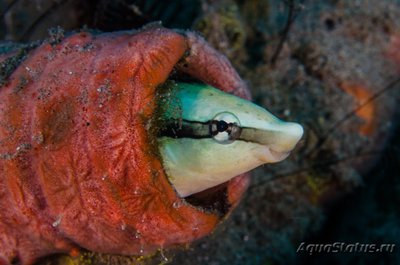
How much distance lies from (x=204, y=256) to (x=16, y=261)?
134 cm

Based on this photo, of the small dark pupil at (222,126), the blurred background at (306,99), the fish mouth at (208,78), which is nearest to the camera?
the small dark pupil at (222,126)

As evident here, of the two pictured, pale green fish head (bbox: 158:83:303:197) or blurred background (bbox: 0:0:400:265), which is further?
blurred background (bbox: 0:0:400:265)

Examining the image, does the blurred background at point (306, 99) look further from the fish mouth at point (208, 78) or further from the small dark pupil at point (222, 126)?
the small dark pupil at point (222, 126)

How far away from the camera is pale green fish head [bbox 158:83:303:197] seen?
1934 millimetres

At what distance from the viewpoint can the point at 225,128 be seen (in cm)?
189

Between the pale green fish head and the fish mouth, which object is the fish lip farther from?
the fish mouth

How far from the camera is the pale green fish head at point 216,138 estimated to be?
6.34 ft

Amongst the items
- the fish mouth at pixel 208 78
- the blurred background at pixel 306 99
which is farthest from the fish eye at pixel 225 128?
the blurred background at pixel 306 99

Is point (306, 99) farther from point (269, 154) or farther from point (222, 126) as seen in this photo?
point (222, 126)

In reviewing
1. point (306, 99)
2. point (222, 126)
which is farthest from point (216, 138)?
point (306, 99)

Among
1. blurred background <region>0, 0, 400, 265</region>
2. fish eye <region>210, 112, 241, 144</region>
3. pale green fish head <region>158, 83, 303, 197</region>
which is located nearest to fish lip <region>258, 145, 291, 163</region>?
pale green fish head <region>158, 83, 303, 197</region>

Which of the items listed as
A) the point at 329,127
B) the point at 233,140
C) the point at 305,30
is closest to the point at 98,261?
the point at 233,140

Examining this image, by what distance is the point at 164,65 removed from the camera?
193 cm

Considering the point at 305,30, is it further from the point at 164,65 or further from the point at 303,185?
the point at 164,65
